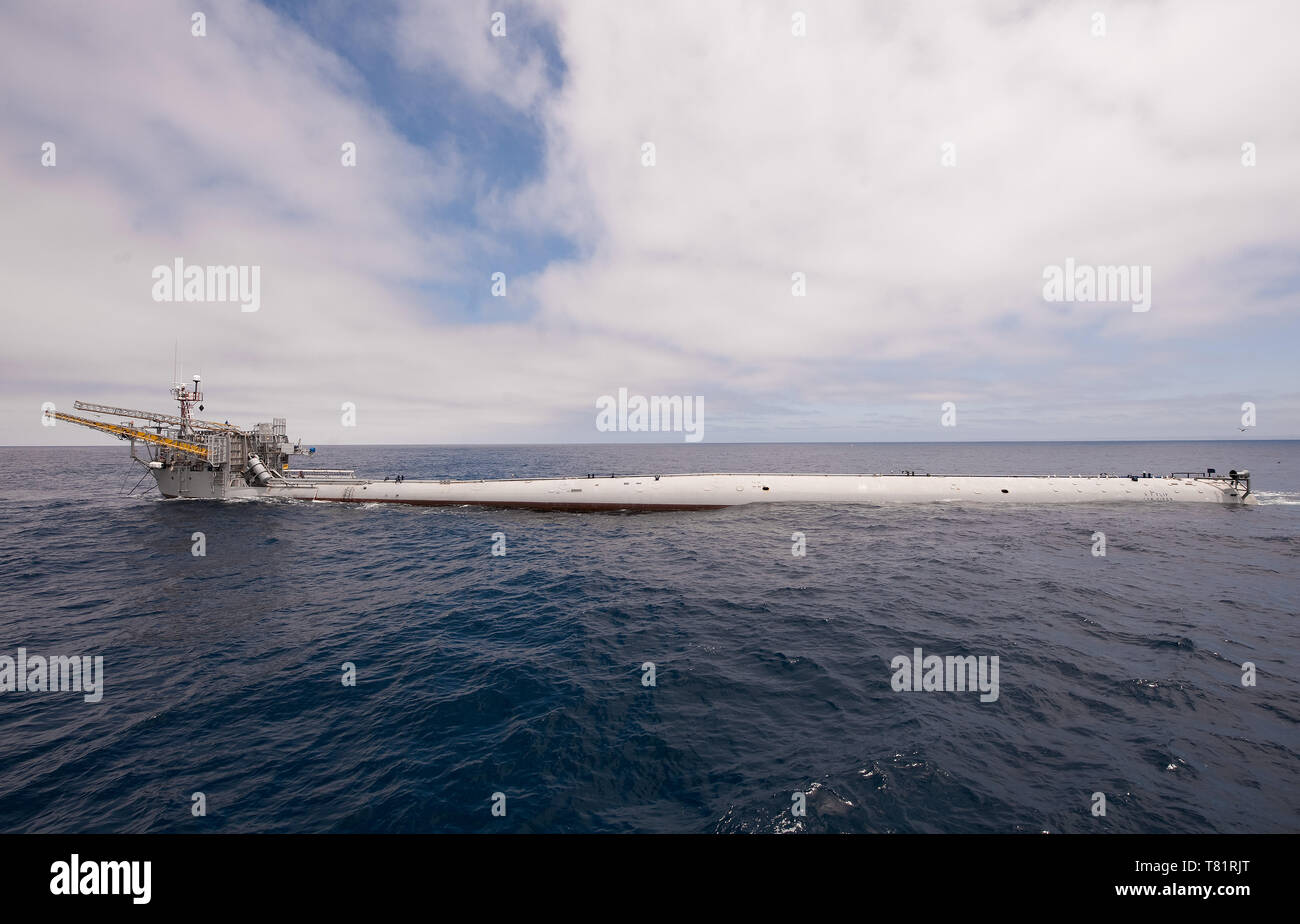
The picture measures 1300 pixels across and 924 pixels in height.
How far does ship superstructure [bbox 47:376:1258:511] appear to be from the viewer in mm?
60125

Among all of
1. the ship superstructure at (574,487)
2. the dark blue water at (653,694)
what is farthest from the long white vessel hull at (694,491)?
the dark blue water at (653,694)

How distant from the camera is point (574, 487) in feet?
201

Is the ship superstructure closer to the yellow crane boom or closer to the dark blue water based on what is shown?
the yellow crane boom

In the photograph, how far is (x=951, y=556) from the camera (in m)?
37.1

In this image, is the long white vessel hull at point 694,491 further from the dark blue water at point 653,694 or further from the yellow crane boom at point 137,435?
the dark blue water at point 653,694

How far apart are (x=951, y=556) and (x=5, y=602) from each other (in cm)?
6344

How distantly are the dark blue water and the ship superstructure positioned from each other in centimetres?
2194

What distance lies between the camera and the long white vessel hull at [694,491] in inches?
2377

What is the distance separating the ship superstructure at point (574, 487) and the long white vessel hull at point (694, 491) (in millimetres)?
132

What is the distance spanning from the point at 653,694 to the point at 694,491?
43959 mm

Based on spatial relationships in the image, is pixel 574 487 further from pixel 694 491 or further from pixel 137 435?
pixel 137 435
